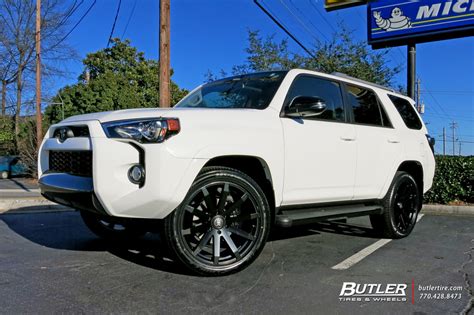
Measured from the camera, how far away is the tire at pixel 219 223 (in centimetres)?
336

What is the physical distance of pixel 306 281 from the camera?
3.58 meters

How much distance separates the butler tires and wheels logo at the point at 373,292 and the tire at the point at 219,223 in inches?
32.4

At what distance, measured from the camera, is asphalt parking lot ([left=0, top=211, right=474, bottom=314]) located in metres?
3.01

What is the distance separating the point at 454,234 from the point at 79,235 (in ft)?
17.0

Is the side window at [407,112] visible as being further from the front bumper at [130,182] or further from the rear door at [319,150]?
the front bumper at [130,182]

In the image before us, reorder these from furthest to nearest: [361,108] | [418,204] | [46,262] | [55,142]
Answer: [418,204] < [361,108] < [46,262] < [55,142]

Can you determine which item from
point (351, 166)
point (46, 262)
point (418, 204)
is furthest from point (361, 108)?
point (46, 262)

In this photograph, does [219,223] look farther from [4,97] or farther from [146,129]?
[4,97]

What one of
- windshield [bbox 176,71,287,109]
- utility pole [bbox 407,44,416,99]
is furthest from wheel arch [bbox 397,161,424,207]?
utility pole [bbox 407,44,416,99]

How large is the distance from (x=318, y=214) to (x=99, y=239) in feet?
8.88

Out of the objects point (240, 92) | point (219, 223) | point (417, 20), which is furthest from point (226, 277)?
point (417, 20)

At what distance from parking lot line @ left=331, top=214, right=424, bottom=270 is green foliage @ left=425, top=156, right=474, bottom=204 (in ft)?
13.8

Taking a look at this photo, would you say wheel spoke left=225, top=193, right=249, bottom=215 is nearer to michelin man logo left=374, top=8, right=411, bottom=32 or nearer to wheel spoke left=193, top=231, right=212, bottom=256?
wheel spoke left=193, top=231, right=212, bottom=256

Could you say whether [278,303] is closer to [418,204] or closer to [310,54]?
[418,204]
